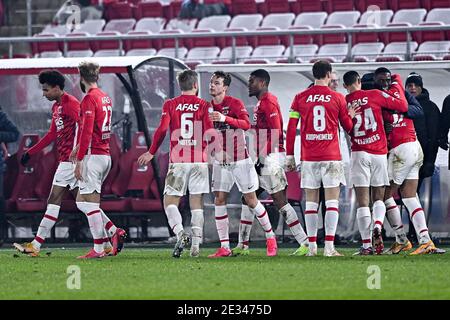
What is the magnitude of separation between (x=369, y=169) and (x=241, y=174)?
151 centimetres

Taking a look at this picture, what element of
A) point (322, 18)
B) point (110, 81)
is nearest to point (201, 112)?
point (110, 81)

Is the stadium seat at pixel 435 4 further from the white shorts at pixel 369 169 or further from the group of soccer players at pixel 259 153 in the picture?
the white shorts at pixel 369 169

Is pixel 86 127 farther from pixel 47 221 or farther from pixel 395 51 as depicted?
pixel 395 51

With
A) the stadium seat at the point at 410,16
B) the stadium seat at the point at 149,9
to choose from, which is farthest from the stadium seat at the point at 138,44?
the stadium seat at the point at 410,16

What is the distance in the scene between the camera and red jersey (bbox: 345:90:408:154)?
1509cm

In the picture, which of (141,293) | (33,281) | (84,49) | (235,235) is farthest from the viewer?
(84,49)

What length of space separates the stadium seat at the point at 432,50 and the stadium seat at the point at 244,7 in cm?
574

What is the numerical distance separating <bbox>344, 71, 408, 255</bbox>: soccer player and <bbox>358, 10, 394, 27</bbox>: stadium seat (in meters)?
8.95

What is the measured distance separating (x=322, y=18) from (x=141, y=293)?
1509 cm

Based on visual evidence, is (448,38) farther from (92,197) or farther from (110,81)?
(92,197)

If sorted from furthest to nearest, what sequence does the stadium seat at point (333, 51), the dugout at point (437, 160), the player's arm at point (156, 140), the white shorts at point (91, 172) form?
the stadium seat at point (333, 51)
the dugout at point (437, 160)
the white shorts at point (91, 172)
the player's arm at point (156, 140)

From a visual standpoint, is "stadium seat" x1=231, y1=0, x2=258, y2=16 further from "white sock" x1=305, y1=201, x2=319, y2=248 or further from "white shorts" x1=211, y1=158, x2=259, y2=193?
"white sock" x1=305, y1=201, x2=319, y2=248

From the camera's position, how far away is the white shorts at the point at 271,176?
1568 centimetres

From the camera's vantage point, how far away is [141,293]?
1077 cm
